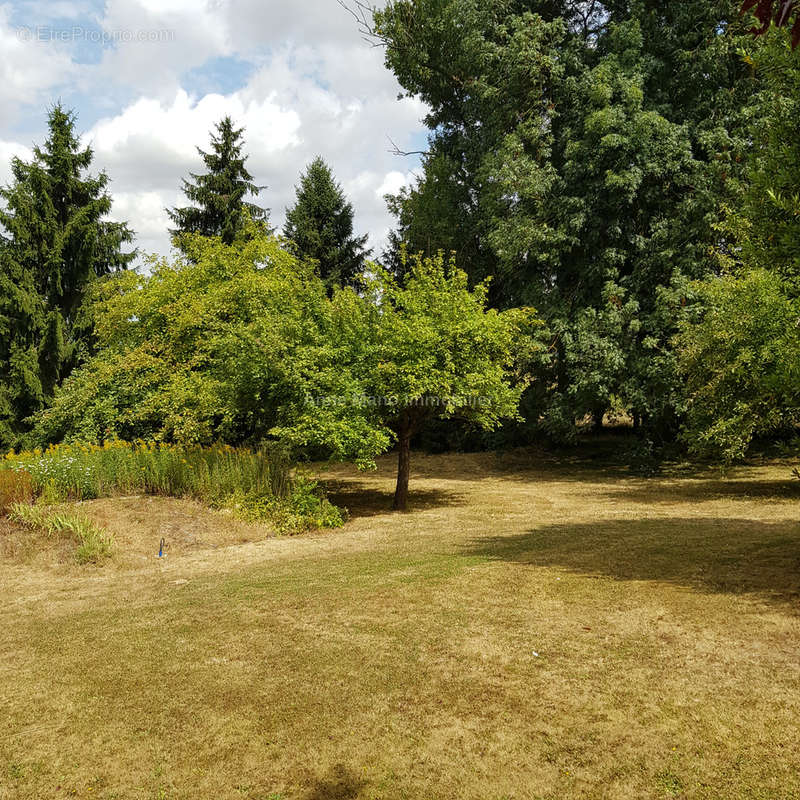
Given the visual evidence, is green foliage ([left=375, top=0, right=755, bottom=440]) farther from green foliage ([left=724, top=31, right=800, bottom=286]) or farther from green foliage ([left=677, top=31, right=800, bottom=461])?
green foliage ([left=724, top=31, right=800, bottom=286])

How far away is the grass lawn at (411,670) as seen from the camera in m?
3.35

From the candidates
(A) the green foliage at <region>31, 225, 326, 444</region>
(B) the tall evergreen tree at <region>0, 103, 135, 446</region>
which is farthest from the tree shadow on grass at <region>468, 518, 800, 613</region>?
(B) the tall evergreen tree at <region>0, 103, 135, 446</region>

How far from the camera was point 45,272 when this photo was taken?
77.3 feet

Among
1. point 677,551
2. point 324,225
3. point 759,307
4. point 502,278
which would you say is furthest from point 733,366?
point 324,225

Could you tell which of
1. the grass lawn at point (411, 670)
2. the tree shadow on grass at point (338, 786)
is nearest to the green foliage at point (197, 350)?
the grass lawn at point (411, 670)

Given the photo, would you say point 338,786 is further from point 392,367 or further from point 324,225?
point 324,225

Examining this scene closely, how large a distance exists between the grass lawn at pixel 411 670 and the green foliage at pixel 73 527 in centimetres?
26

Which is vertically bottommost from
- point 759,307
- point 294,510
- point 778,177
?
point 294,510

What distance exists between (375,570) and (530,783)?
4.57 metres

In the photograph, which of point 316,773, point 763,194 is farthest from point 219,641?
point 763,194

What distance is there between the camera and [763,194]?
621 cm

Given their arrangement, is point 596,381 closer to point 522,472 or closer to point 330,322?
point 522,472

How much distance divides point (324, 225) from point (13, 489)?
76.5 feet

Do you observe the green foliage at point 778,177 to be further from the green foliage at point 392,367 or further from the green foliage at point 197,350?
the green foliage at point 197,350
